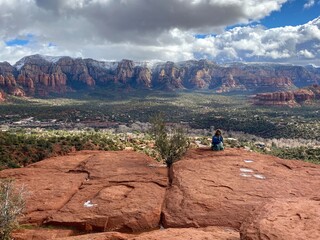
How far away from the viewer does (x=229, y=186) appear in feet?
57.4

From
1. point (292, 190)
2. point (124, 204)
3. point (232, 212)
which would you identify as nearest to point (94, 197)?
point (124, 204)

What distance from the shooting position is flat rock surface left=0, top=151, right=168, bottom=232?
14742 mm

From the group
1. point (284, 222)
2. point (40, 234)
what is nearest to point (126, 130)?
point (40, 234)

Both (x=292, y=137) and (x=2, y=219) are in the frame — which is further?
(x=292, y=137)

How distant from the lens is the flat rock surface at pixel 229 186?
14.7 meters

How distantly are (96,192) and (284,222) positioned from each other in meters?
10.4

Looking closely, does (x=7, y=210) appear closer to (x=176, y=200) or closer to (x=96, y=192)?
(x=96, y=192)

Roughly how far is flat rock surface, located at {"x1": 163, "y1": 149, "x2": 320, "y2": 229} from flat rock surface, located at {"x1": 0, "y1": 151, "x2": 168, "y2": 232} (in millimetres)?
1041

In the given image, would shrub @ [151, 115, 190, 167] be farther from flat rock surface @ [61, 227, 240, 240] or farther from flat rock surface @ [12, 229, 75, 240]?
flat rock surface @ [61, 227, 240, 240]

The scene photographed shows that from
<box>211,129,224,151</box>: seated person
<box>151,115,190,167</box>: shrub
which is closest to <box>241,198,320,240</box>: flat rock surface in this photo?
<box>211,129,224,151</box>: seated person

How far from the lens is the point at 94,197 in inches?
669

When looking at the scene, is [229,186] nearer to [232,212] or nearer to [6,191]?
[232,212]

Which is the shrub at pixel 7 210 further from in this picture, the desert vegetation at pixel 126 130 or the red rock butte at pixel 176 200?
the desert vegetation at pixel 126 130

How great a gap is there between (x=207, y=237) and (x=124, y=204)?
5.40 meters
